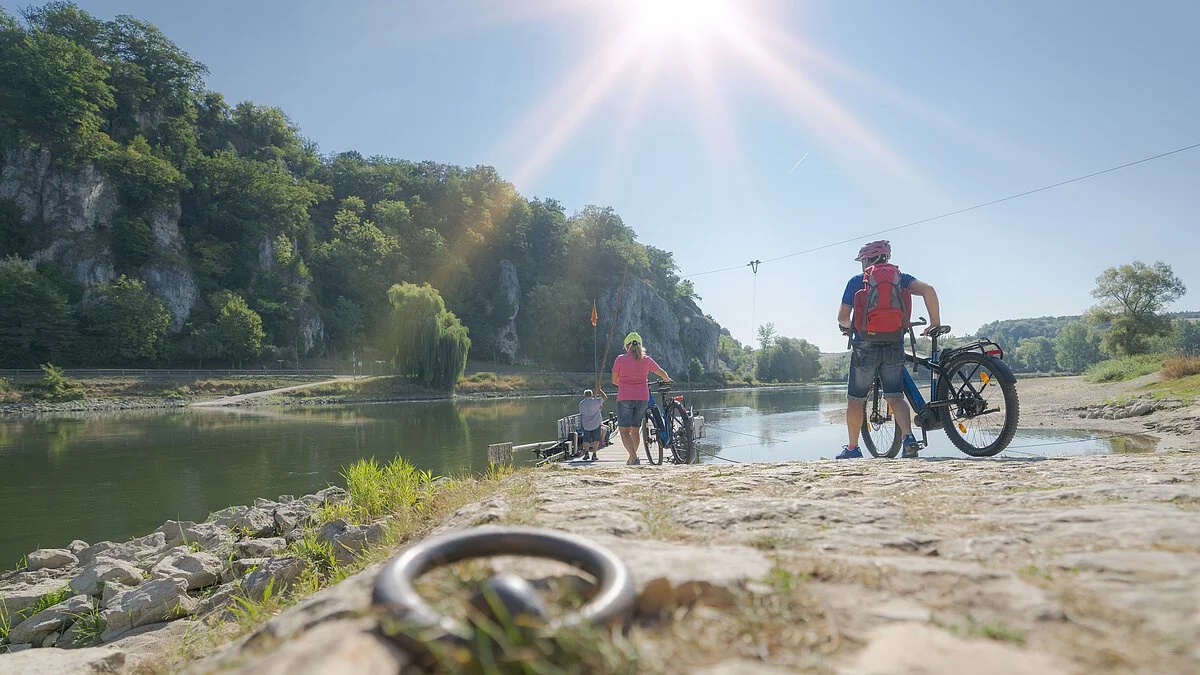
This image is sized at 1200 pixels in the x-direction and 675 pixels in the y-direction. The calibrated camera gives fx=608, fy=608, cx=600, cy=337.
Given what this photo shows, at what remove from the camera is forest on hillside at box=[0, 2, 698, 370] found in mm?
48844

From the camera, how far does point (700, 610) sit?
1198 mm

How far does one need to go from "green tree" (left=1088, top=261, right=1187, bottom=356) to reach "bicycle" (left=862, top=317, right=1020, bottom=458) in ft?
158

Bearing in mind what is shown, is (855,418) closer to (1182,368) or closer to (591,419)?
(591,419)

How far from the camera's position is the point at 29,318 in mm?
42938

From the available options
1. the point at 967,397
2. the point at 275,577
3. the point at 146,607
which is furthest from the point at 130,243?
the point at 967,397

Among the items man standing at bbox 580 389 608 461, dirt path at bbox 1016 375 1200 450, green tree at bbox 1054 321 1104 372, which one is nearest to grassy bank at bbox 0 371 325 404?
man standing at bbox 580 389 608 461

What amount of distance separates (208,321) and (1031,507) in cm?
6389

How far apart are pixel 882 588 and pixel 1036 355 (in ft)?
504

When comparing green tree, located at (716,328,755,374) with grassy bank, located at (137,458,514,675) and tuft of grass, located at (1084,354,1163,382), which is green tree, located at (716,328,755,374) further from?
grassy bank, located at (137,458,514,675)

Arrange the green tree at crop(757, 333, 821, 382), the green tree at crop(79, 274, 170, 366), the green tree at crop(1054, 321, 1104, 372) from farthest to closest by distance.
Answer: the green tree at crop(757, 333, 821, 382) → the green tree at crop(1054, 321, 1104, 372) → the green tree at crop(79, 274, 170, 366)

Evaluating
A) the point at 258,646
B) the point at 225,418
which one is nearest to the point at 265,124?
the point at 225,418

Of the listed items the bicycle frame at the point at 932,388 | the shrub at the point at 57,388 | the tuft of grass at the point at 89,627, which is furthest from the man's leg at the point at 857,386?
the shrub at the point at 57,388

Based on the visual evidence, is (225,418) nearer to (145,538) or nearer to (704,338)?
(145,538)

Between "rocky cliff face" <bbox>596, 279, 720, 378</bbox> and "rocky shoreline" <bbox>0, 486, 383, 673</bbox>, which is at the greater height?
"rocky cliff face" <bbox>596, 279, 720, 378</bbox>
